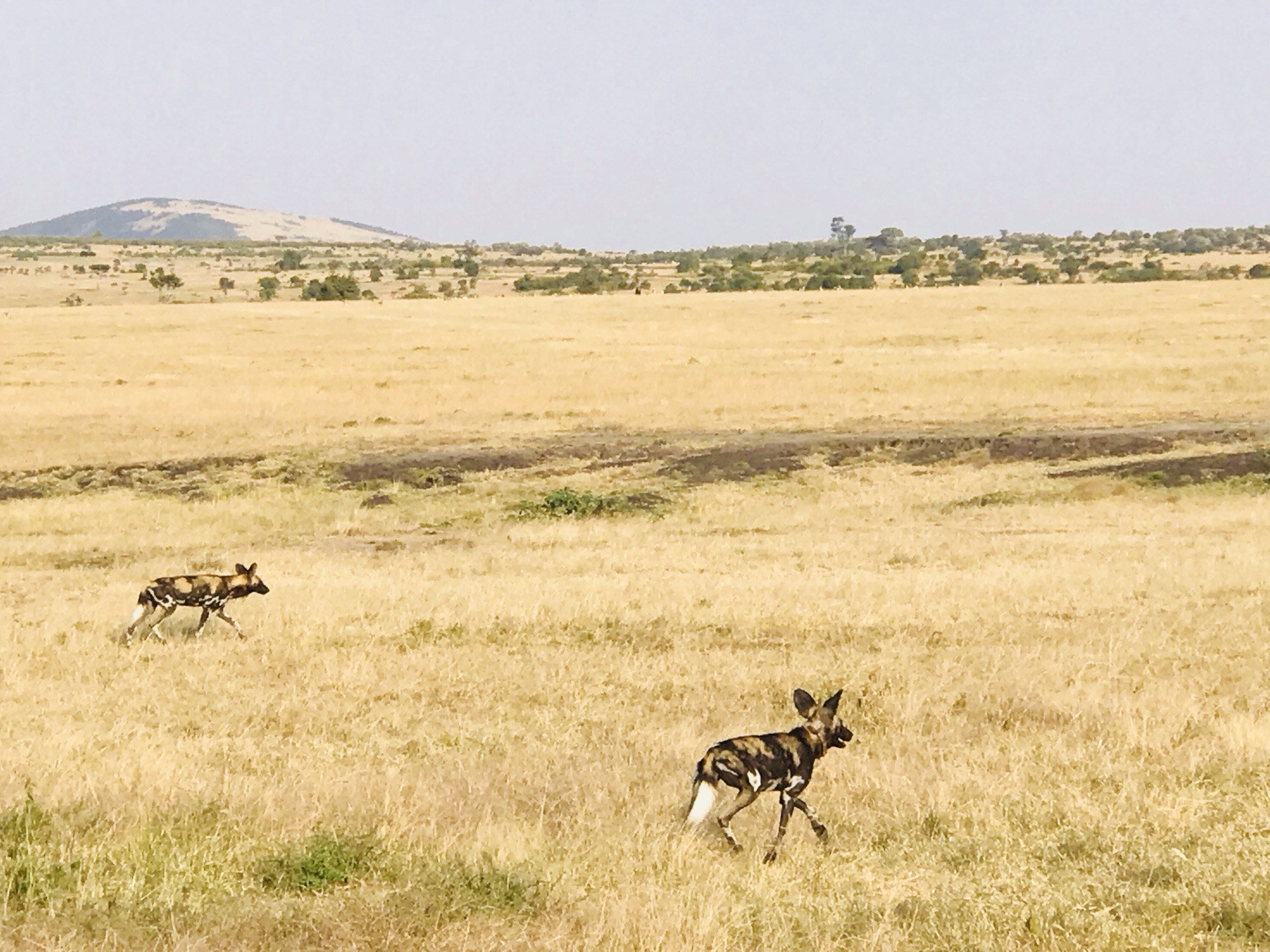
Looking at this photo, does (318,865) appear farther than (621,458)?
No

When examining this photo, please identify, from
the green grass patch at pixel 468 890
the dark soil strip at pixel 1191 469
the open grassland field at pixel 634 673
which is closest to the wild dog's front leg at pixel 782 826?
the open grassland field at pixel 634 673

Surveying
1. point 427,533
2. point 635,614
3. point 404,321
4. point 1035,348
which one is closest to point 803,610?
point 635,614

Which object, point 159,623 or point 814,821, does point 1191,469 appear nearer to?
point 159,623

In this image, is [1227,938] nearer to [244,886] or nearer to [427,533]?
[244,886]

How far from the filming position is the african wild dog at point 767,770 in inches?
298

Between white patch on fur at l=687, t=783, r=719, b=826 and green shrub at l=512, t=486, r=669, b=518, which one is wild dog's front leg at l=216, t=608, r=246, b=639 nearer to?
white patch on fur at l=687, t=783, r=719, b=826

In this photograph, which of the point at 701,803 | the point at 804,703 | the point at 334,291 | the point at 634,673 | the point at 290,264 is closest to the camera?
the point at 701,803

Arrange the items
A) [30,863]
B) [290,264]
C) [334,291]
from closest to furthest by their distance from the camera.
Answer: [30,863] < [334,291] < [290,264]

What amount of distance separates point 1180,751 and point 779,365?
40118mm

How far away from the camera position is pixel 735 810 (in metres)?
7.72

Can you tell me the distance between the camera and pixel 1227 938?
6168mm

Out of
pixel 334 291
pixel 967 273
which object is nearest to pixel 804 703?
pixel 334 291

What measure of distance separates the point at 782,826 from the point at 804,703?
2.69ft

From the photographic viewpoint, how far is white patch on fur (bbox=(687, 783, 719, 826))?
24.4 ft
